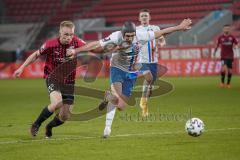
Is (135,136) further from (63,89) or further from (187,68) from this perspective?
(187,68)

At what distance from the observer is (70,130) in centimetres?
1200

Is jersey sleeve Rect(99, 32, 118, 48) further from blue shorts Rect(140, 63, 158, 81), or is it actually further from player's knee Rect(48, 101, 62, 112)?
blue shorts Rect(140, 63, 158, 81)

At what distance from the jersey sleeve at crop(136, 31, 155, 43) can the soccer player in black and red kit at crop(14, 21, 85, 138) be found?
39.3 inches

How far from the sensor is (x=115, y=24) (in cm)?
4272

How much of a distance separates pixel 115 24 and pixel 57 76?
3202 cm

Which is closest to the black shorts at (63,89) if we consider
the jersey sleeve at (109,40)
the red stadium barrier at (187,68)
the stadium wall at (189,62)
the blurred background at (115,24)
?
the jersey sleeve at (109,40)

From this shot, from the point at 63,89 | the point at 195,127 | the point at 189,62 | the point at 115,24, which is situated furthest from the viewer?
the point at 115,24

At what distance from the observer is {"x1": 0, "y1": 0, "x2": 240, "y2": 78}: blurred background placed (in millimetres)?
35406

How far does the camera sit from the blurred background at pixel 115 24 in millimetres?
35406

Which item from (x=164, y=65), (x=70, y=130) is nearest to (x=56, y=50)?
(x=70, y=130)

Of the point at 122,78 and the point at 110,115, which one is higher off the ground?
the point at 122,78

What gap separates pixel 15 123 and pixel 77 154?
490 cm

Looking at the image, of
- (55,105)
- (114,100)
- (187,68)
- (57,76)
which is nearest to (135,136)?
(114,100)

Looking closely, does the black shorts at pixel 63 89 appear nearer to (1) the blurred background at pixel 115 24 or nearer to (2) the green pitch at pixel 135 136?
(2) the green pitch at pixel 135 136
